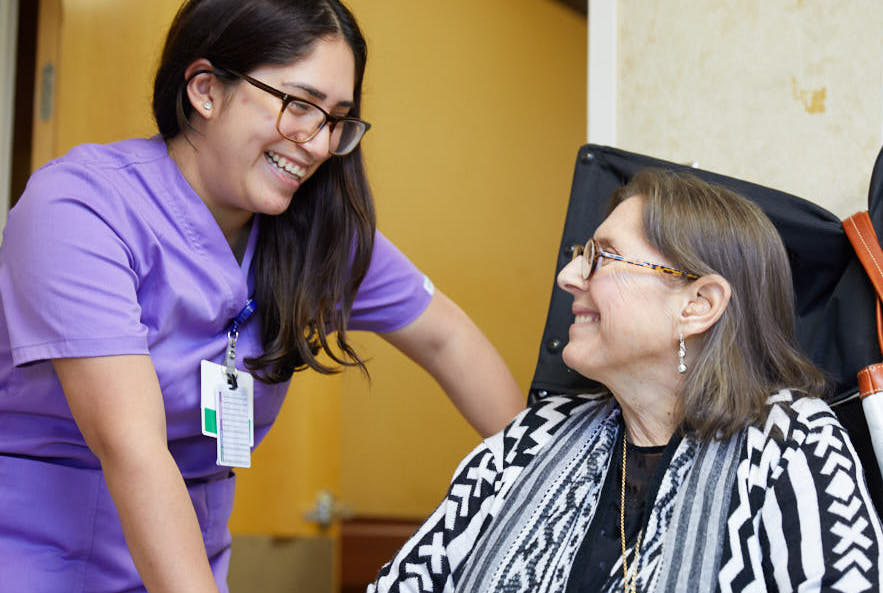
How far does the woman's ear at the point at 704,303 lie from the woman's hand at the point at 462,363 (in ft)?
A: 1.49

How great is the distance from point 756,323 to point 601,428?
0.29m

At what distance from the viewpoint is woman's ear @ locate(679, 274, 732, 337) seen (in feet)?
4.68

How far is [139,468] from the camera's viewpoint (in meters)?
1.20

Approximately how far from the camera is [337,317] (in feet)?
5.33

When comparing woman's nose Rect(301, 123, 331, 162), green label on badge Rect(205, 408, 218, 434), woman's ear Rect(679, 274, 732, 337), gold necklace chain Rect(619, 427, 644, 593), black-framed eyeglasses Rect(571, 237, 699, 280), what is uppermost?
woman's nose Rect(301, 123, 331, 162)

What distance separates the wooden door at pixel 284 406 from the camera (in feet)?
8.25

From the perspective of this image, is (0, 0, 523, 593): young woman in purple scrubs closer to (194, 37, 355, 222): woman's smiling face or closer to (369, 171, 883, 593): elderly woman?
(194, 37, 355, 222): woman's smiling face

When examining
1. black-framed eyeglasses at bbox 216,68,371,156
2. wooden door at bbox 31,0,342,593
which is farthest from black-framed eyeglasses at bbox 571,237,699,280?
wooden door at bbox 31,0,342,593

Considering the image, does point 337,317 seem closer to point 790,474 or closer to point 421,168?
point 790,474

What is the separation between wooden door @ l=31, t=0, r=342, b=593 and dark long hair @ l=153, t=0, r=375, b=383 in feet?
3.35

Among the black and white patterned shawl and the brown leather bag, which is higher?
the brown leather bag

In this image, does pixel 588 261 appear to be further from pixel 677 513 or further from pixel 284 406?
pixel 284 406

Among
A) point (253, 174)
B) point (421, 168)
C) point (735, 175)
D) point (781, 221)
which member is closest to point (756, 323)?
point (781, 221)

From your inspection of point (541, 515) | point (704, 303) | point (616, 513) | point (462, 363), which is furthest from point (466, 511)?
point (704, 303)
